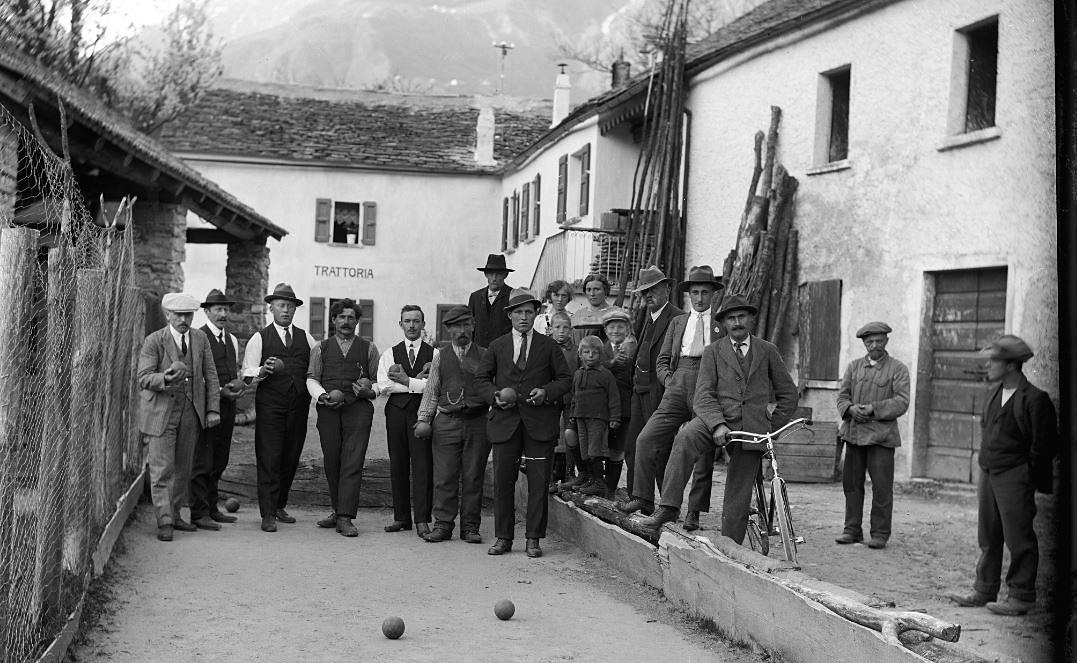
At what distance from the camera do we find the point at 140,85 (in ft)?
123

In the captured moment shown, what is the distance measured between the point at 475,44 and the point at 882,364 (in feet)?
604

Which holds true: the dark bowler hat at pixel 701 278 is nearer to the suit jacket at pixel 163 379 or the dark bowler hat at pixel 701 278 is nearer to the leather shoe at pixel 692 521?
the leather shoe at pixel 692 521

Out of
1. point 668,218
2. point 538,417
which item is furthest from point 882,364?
point 668,218

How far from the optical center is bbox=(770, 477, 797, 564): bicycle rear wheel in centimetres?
752

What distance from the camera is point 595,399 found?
9.77 metres

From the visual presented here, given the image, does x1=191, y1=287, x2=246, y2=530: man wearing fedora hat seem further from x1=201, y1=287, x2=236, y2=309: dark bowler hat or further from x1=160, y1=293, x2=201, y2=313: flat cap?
x1=160, y1=293, x2=201, y2=313: flat cap

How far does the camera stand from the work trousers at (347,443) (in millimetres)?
10305

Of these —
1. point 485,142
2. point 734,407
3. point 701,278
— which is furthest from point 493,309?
point 485,142

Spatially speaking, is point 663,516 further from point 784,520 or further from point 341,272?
point 341,272

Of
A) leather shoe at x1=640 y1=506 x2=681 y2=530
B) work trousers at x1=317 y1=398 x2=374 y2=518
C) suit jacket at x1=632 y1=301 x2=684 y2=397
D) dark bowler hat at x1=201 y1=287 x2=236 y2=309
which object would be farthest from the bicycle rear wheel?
dark bowler hat at x1=201 y1=287 x2=236 y2=309

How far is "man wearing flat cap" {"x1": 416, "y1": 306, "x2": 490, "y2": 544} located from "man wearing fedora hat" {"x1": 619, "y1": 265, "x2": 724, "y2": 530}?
1482mm

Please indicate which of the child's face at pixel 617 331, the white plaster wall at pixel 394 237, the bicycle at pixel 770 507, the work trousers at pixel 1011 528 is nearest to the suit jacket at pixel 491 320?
the child's face at pixel 617 331

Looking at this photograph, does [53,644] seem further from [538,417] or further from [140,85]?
[140,85]

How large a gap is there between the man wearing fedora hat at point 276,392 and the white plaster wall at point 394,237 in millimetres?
24550
